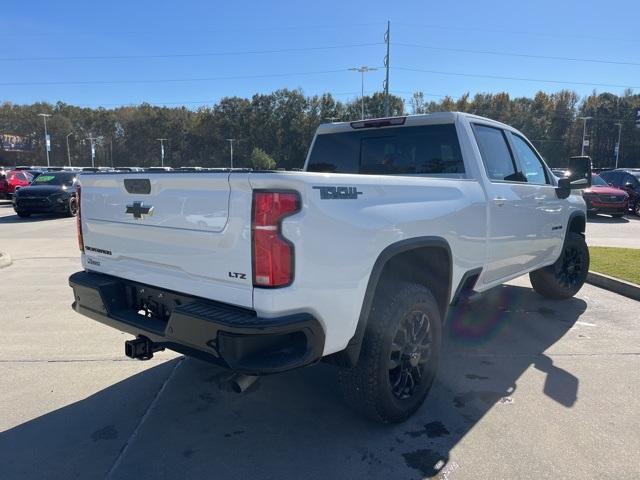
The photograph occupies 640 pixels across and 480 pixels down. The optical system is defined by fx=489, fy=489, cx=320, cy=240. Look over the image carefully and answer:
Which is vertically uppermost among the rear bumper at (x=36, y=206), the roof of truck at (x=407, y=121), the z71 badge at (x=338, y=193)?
the roof of truck at (x=407, y=121)

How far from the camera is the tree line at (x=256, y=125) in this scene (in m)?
82.4

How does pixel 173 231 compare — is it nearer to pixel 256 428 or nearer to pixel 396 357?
pixel 256 428

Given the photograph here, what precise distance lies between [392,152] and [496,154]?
949 mm

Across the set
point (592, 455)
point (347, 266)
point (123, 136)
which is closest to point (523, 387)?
point (592, 455)

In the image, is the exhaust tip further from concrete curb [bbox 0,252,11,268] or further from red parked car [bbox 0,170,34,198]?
red parked car [bbox 0,170,34,198]

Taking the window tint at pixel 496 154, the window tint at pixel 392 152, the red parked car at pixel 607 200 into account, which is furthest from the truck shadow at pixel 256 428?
the red parked car at pixel 607 200

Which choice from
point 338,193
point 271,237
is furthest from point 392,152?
point 271,237

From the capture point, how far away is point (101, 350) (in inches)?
177

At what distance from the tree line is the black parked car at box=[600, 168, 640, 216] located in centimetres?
5917

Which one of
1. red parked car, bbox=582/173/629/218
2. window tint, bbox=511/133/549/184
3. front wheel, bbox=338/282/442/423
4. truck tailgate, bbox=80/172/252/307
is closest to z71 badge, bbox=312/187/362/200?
truck tailgate, bbox=80/172/252/307

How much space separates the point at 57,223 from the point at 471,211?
47.4ft

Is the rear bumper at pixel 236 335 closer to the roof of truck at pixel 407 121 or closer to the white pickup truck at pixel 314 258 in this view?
the white pickup truck at pixel 314 258

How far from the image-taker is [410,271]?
3.43m

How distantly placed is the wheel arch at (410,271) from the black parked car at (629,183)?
1903 cm
